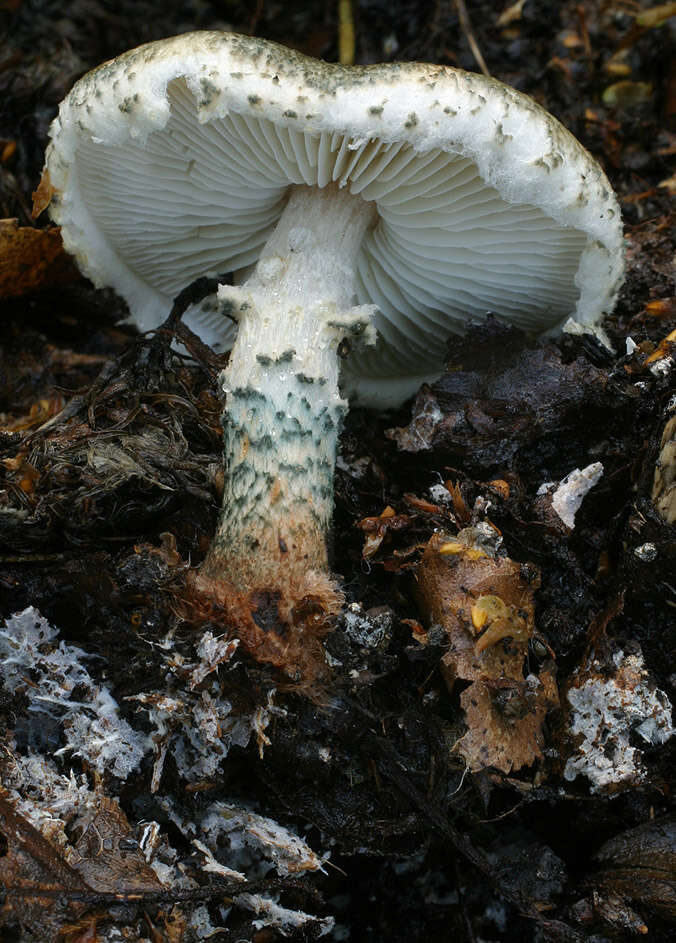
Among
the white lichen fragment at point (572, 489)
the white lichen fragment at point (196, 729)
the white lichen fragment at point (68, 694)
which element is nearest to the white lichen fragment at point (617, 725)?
the white lichen fragment at point (572, 489)

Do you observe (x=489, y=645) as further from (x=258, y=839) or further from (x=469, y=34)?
(x=469, y=34)

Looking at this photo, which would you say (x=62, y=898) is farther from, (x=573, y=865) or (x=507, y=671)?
(x=573, y=865)

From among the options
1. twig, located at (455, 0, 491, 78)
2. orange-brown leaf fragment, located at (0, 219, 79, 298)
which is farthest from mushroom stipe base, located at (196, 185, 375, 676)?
twig, located at (455, 0, 491, 78)

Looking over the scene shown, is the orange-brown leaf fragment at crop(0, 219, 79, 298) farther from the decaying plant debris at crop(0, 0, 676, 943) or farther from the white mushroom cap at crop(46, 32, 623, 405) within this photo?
the decaying plant debris at crop(0, 0, 676, 943)

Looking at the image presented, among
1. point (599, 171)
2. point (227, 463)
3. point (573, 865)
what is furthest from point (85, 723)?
point (599, 171)

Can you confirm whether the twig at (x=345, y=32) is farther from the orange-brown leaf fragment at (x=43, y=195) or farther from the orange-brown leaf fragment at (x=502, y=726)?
the orange-brown leaf fragment at (x=502, y=726)
